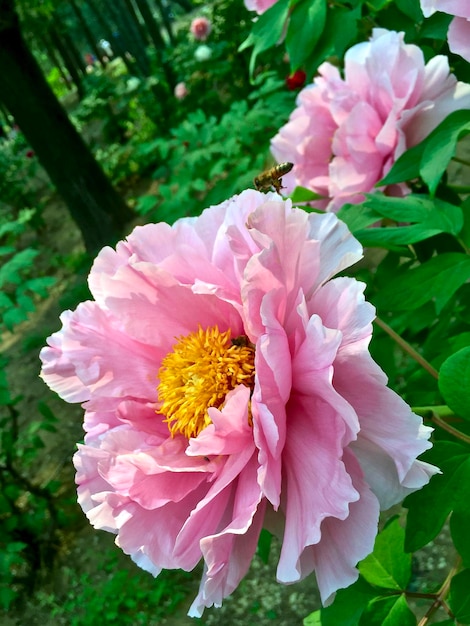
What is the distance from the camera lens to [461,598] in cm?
85

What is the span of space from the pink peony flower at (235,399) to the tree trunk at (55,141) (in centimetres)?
546

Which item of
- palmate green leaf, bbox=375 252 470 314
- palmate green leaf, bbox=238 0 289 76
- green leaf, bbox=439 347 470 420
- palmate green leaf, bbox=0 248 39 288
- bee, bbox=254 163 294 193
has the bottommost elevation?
palmate green leaf, bbox=0 248 39 288

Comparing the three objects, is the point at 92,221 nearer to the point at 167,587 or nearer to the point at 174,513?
the point at 167,587

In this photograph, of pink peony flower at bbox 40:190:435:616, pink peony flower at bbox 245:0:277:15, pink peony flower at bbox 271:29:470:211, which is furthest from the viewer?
pink peony flower at bbox 245:0:277:15

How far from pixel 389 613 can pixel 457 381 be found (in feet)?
1.33

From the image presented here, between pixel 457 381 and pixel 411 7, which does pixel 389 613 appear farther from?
pixel 411 7

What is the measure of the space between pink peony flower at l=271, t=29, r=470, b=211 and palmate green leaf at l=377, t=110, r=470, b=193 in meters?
0.04

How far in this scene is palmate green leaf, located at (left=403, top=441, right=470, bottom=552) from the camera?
740 millimetres

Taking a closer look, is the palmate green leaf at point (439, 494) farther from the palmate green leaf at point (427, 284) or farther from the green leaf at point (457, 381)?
the palmate green leaf at point (427, 284)

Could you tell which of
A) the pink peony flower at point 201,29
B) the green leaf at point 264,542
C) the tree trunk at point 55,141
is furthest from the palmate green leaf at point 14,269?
the pink peony flower at point 201,29

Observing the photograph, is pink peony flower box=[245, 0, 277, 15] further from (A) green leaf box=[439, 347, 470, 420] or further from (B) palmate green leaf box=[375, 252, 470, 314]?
(A) green leaf box=[439, 347, 470, 420]

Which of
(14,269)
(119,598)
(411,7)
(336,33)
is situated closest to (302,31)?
(336,33)

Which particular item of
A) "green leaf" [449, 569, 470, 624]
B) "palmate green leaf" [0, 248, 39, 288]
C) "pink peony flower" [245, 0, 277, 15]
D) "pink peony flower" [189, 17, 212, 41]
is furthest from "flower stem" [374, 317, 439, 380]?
"pink peony flower" [189, 17, 212, 41]

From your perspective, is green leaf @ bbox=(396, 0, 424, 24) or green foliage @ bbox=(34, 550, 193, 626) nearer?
green leaf @ bbox=(396, 0, 424, 24)
